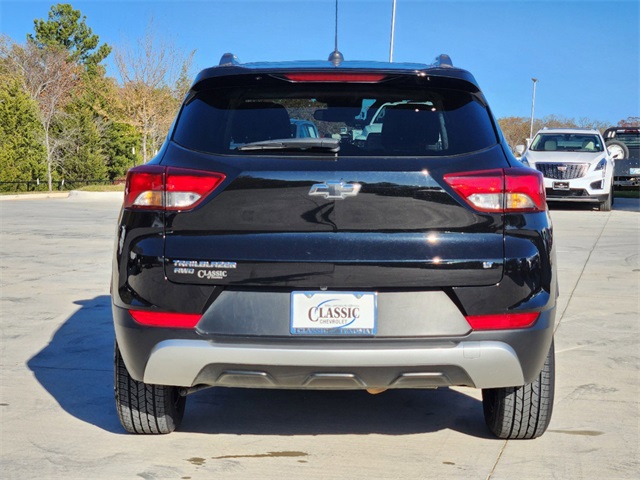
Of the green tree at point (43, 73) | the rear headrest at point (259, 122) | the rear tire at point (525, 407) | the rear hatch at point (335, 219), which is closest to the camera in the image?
the rear hatch at point (335, 219)

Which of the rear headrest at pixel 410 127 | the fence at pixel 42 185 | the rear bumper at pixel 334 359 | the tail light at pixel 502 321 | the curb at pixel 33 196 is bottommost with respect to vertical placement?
the fence at pixel 42 185

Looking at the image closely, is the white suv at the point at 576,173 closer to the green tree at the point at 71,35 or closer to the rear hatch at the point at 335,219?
the rear hatch at the point at 335,219

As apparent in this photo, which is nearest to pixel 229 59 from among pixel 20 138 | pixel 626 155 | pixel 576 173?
pixel 576 173

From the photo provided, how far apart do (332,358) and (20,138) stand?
38487 millimetres

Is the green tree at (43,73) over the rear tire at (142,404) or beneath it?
over

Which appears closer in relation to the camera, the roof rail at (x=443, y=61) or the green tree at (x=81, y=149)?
the roof rail at (x=443, y=61)

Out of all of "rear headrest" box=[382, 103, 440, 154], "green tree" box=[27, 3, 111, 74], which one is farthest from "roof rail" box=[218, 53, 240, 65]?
"green tree" box=[27, 3, 111, 74]

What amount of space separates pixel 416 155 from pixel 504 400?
120cm

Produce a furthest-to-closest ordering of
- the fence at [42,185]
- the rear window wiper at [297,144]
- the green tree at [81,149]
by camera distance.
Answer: the green tree at [81,149] → the fence at [42,185] → the rear window wiper at [297,144]

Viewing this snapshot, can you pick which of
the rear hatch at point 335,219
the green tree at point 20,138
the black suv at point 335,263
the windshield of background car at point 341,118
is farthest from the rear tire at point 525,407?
the green tree at point 20,138

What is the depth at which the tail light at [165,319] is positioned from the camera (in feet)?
11.5

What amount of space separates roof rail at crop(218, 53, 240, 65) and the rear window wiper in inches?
23.0

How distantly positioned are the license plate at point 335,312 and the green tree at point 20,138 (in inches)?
1450

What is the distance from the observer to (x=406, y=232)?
3451 millimetres
